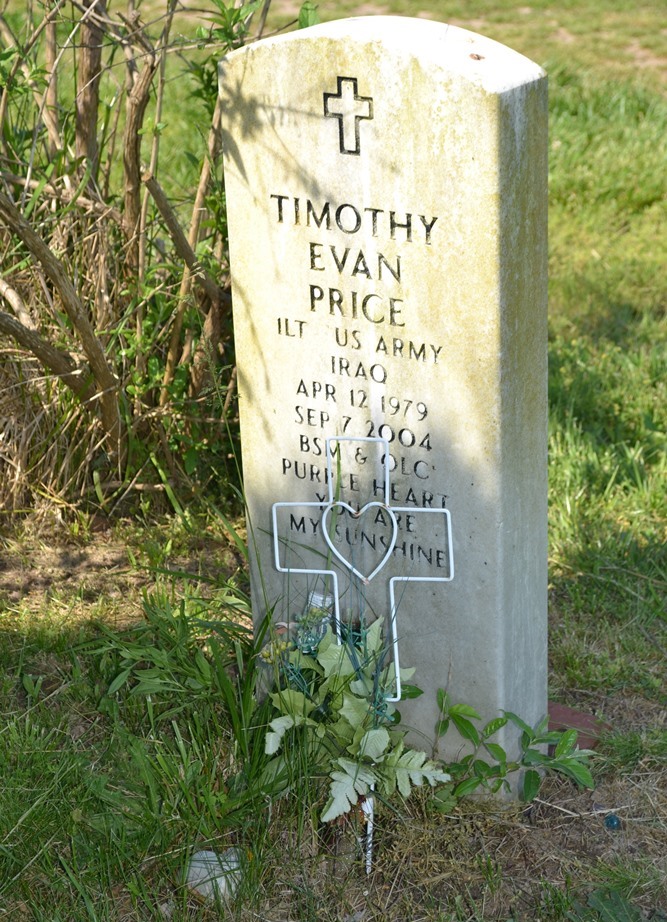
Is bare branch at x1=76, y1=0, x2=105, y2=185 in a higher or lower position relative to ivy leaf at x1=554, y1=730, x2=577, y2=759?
higher

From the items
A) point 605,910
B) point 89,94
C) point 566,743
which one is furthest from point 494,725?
point 89,94

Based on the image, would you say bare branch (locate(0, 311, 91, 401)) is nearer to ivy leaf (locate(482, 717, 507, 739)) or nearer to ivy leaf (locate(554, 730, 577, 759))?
ivy leaf (locate(482, 717, 507, 739))

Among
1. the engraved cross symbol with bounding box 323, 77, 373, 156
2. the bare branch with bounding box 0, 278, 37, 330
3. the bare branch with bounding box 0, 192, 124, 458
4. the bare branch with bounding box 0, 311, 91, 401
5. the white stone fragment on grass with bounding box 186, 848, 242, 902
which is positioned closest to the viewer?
the engraved cross symbol with bounding box 323, 77, 373, 156

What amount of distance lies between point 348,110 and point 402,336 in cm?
42

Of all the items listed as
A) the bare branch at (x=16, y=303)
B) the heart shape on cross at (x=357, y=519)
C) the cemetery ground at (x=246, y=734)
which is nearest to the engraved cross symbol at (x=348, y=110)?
the heart shape on cross at (x=357, y=519)

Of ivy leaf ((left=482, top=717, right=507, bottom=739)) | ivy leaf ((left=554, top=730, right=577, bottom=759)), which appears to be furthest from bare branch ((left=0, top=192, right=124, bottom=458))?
ivy leaf ((left=554, top=730, right=577, bottom=759))

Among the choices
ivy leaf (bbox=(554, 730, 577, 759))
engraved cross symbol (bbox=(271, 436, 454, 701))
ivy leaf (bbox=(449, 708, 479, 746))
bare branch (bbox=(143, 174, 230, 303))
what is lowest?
ivy leaf (bbox=(554, 730, 577, 759))

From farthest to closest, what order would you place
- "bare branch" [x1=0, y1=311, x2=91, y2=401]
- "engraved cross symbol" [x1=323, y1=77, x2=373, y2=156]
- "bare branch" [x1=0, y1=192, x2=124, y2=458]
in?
1. "bare branch" [x1=0, y1=311, x2=91, y2=401]
2. "bare branch" [x1=0, y1=192, x2=124, y2=458]
3. "engraved cross symbol" [x1=323, y1=77, x2=373, y2=156]

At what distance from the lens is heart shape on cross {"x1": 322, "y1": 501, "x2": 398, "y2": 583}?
7.87 ft

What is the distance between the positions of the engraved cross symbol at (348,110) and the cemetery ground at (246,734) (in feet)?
2.90

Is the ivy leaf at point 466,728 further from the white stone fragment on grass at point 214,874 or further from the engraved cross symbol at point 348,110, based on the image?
the engraved cross symbol at point 348,110

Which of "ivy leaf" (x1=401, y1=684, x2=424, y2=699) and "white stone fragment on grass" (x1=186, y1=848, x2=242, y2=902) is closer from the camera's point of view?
"white stone fragment on grass" (x1=186, y1=848, x2=242, y2=902)

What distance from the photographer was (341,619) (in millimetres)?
2545

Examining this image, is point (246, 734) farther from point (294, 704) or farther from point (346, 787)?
point (346, 787)
